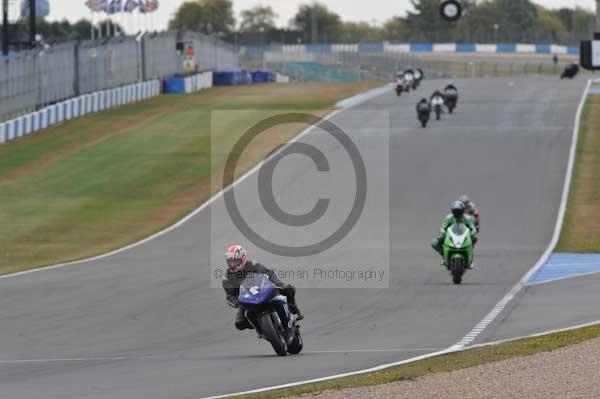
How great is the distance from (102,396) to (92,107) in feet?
156

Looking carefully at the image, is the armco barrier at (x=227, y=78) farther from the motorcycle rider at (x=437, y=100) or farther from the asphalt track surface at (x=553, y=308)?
the asphalt track surface at (x=553, y=308)

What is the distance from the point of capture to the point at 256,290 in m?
14.1

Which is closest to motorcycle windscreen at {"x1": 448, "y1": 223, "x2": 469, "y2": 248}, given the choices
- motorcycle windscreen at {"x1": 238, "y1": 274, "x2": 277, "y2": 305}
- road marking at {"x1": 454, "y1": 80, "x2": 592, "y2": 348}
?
road marking at {"x1": 454, "y1": 80, "x2": 592, "y2": 348}

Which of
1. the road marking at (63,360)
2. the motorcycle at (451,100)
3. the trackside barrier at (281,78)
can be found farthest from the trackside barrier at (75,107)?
the road marking at (63,360)

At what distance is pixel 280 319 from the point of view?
47.0 feet

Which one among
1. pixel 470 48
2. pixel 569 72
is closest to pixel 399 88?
pixel 569 72

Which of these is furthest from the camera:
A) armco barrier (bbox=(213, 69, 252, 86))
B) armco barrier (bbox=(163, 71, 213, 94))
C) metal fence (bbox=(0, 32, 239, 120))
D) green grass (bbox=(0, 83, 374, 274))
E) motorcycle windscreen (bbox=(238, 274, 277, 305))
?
armco barrier (bbox=(213, 69, 252, 86))

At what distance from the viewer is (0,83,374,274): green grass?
30375 millimetres

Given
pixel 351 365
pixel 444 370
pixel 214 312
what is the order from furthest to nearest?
1. pixel 214 312
2. pixel 351 365
3. pixel 444 370

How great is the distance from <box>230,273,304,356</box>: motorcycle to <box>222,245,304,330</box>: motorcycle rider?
0.24 ft

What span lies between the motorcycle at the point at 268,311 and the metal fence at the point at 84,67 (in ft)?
120

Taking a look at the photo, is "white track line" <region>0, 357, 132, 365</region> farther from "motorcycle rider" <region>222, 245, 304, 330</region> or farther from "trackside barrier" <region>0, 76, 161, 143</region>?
"trackside barrier" <region>0, 76, 161, 143</region>

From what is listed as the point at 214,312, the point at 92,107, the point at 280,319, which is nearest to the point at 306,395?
the point at 280,319

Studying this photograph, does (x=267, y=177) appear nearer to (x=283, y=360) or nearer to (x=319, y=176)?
(x=319, y=176)
